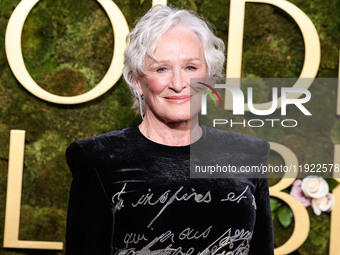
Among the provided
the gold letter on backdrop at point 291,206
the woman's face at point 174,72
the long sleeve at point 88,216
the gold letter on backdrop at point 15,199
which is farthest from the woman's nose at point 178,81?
the gold letter on backdrop at point 15,199

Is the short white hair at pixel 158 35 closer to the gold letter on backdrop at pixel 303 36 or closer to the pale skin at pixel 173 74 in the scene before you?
the pale skin at pixel 173 74

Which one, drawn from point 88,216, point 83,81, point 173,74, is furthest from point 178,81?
point 83,81

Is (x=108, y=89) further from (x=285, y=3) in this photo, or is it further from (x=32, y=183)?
(x=285, y=3)

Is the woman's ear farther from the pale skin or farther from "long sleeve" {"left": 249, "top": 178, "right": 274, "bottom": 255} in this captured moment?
"long sleeve" {"left": 249, "top": 178, "right": 274, "bottom": 255}

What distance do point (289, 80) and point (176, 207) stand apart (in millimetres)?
811

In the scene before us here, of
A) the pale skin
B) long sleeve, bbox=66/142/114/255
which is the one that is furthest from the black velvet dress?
the pale skin

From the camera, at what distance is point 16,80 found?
5.46 ft

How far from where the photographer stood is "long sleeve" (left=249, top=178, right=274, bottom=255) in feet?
3.94

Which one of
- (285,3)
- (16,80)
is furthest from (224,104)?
(16,80)

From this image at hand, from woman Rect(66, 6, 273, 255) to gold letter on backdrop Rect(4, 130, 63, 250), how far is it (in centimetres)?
60

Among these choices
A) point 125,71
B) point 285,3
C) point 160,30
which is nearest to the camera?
point 160,30

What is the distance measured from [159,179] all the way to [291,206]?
2.50ft

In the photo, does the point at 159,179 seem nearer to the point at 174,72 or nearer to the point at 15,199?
the point at 174,72

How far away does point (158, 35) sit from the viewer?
1066mm
